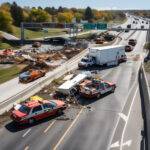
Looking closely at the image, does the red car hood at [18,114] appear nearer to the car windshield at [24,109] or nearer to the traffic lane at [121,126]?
the car windshield at [24,109]

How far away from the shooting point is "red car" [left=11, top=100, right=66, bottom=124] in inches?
1125

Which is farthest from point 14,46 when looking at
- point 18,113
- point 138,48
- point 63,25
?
point 18,113

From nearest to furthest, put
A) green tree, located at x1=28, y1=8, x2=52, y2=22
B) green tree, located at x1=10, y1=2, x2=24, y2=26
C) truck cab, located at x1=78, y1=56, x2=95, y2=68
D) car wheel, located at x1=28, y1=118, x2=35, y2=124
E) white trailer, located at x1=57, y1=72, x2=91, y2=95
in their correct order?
car wheel, located at x1=28, y1=118, x2=35, y2=124, white trailer, located at x1=57, y1=72, x2=91, y2=95, truck cab, located at x1=78, y1=56, x2=95, y2=68, green tree, located at x1=10, y1=2, x2=24, y2=26, green tree, located at x1=28, y1=8, x2=52, y2=22

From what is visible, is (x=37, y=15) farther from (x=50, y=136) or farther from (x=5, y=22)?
(x=50, y=136)

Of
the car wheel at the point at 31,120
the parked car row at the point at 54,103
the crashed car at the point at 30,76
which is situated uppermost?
the parked car row at the point at 54,103

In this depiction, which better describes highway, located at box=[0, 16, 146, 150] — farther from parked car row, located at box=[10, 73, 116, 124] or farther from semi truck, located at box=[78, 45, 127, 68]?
semi truck, located at box=[78, 45, 127, 68]

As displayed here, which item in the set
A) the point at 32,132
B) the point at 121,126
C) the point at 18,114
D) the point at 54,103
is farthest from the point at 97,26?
the point at 32,132

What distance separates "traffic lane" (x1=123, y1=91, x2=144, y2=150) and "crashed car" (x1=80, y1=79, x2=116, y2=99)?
4.16 m

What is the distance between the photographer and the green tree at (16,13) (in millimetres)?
131975

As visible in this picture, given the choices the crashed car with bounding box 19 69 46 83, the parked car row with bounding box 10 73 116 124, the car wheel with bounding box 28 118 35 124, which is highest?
the parked car row with bounding box 10 73 116 124

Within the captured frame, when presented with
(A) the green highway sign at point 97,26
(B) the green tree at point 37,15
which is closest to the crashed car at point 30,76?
(A) the green highway sign at point 97,26

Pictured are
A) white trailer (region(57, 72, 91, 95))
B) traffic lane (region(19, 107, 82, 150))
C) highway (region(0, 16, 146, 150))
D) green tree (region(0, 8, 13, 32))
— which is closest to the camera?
traffic lane (region(19, 107, 82, 150))

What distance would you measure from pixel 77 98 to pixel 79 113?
4.74m

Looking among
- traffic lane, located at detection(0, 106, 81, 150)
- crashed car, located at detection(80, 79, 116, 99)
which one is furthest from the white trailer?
traffic lane, located at detection(0, 106, 81, 150)
